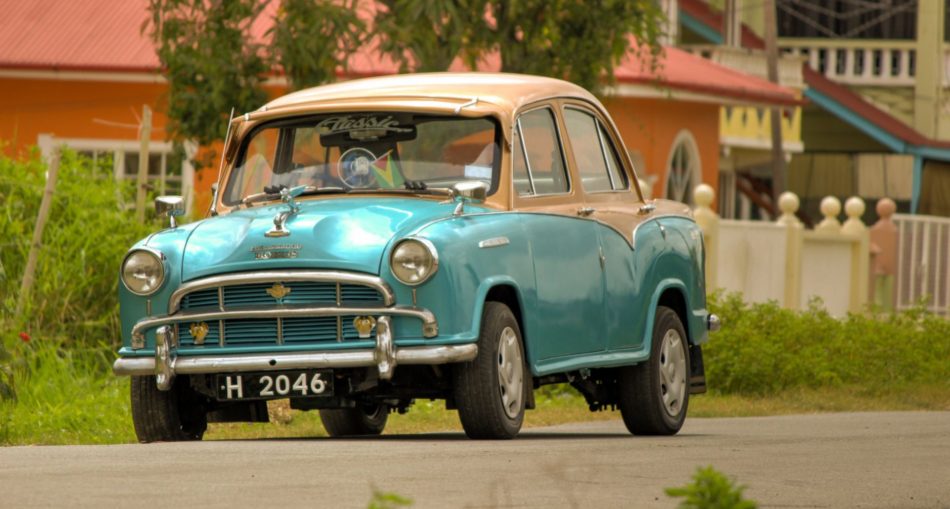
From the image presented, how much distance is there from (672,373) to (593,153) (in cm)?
127

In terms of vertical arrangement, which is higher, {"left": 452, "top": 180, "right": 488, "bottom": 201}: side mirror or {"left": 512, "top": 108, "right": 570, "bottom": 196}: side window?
{"left": 512, "top": 108, "right": 570, "bottom": 196}: side window

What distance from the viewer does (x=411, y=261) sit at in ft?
30.0

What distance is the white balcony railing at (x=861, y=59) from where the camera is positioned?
1561 inches

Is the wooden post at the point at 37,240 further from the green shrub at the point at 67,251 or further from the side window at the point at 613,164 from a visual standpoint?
the side window at the point at 613,164

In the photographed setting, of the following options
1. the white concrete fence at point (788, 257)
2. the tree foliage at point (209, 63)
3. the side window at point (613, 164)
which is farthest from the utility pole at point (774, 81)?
the side window at point (613, 164)

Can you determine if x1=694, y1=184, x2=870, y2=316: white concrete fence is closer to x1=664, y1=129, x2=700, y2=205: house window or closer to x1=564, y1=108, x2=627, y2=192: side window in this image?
x1=664, y1=129, x2=700, y2=205: house window

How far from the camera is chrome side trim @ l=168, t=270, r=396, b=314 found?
9148mm

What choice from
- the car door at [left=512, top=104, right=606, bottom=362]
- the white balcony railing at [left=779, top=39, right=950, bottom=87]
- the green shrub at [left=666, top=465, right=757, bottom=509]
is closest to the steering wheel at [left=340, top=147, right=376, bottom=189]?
the car door at [left=512, top=104, right=606, bottom=362]

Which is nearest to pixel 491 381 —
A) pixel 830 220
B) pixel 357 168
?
pixel 357 168

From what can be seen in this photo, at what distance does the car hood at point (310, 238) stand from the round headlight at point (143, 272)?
0.12 m

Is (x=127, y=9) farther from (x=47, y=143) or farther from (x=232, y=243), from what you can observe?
(x=232, y=243)

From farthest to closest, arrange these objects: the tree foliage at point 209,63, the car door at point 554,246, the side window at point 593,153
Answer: the tree foliage at point 209,63 < the side window at point 593,153 < the car door at point 554,246

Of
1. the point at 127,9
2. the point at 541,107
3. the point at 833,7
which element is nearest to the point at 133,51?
the point at 127,9

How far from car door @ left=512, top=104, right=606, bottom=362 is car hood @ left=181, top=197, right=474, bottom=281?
540mm
